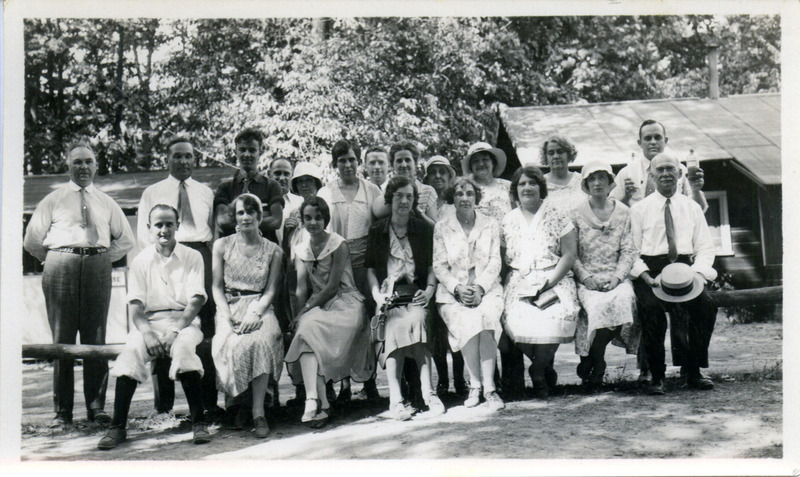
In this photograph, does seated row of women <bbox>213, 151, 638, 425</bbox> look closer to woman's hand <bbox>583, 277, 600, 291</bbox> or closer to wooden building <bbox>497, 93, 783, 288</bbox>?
woman's hand <bbox>583, 277, 600, 291</bbox>

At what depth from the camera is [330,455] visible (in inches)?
169

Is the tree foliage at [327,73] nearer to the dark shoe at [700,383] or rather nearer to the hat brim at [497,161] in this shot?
the hat brim at [497,161]

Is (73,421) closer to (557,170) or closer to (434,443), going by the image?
(434,443)

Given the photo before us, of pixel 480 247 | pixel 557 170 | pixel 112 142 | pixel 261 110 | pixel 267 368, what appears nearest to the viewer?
pixel 267 368

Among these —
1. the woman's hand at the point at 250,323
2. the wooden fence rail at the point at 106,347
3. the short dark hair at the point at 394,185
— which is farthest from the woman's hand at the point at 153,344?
the short dark hair at the point at 394,185

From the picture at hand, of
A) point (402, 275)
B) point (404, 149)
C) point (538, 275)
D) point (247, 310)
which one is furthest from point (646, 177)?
point (247, 310)

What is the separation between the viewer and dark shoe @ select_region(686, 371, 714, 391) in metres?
5.00

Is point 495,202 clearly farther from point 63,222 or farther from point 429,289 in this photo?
point 63,222

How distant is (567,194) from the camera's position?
17.6ft

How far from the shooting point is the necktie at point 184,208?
519 cm

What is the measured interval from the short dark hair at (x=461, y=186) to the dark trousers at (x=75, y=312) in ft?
8.67

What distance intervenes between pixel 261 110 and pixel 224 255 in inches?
156

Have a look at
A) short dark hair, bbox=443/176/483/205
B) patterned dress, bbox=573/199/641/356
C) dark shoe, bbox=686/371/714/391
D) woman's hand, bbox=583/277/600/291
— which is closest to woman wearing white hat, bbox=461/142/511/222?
short dark hair, bbox=443/176/483/205

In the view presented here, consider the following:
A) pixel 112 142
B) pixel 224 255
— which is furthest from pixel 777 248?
pixel 112 142
